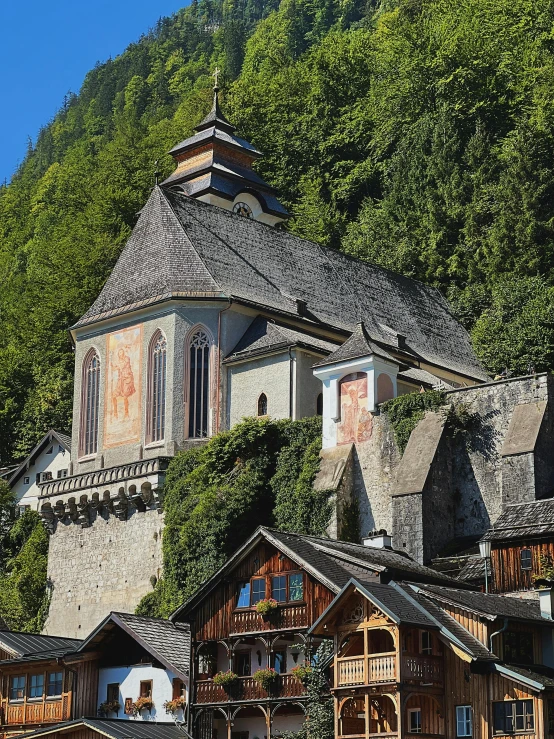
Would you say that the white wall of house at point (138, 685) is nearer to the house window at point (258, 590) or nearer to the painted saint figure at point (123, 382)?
the house window at point (258, 590)

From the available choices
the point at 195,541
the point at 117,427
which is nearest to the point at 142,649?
the point at 195,541

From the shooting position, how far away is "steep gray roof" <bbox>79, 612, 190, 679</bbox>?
37250 millimetres

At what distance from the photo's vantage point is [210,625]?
3694 cm

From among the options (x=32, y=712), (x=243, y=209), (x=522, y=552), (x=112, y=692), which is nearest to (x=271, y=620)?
(x=112, y=692)

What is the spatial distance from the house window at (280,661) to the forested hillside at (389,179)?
24021 millimetres

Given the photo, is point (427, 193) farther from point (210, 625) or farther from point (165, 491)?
point (210, 625)

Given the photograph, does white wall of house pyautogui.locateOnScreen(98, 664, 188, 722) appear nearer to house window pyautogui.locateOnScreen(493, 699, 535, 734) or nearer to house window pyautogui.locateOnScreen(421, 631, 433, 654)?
house window pyautogui.locateOnScreen(421, 631, 433, 654)

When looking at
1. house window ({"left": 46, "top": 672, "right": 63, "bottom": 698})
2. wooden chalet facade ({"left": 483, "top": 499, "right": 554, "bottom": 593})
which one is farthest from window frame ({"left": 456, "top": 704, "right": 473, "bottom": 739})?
house window ({"left": 46, "top": 672, "right": 63, "bottom": 698})

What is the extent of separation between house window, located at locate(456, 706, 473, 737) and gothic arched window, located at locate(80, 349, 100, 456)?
2509 centimetres

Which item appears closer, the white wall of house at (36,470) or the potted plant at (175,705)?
the potted plant at (175,705)

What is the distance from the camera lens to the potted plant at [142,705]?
37406mm

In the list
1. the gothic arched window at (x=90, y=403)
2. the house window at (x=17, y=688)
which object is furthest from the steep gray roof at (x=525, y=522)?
the gothic arched window at (x=90, y=403)

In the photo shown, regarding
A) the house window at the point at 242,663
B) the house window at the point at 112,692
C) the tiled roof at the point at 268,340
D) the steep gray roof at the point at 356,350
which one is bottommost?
the house window at the point at 112,692

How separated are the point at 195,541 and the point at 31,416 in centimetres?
2867
